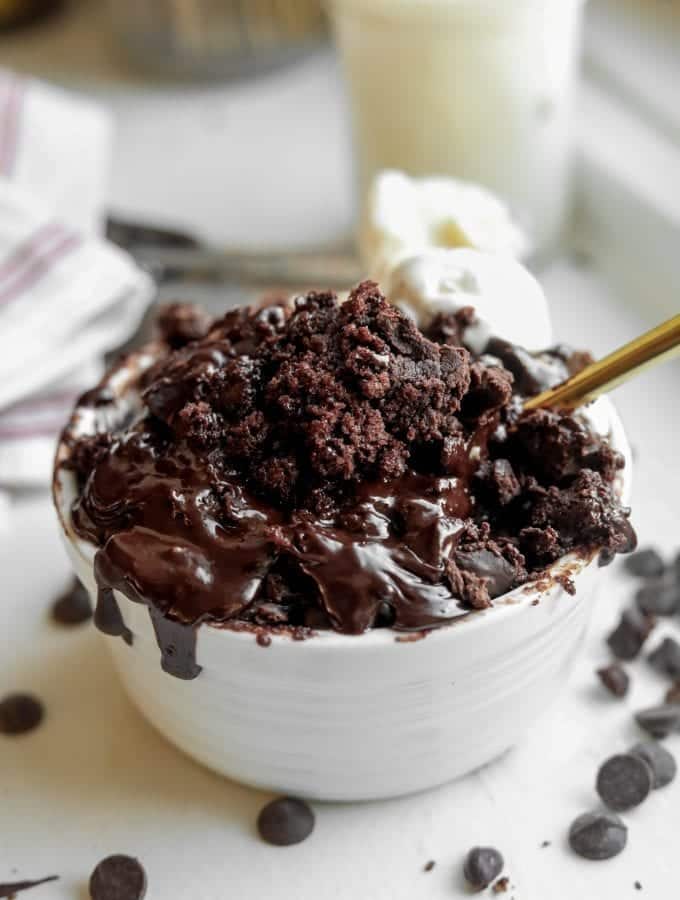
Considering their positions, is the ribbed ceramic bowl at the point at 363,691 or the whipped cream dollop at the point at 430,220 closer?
the ribbed ceramic bowl at the point at 363,691

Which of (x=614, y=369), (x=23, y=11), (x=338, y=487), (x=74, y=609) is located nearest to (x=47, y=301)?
(x=74, y=609)

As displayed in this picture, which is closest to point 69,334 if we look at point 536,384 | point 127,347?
point 127,347

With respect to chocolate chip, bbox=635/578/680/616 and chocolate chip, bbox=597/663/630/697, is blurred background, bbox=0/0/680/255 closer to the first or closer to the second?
chocolate chip, bbox=635/578/680/616

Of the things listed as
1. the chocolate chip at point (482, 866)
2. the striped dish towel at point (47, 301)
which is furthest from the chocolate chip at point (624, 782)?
the striped dish towel at point (47, 301)

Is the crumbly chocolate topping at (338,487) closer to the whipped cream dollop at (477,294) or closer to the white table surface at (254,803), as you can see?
the whipped cream dollop at (477,294)

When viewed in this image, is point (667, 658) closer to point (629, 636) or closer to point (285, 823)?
point (629, 636)

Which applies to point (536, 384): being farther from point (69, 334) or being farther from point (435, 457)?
point (69, 334)

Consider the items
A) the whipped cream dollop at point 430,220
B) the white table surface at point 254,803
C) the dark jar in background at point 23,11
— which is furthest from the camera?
the dark jar in background at point 23,11
